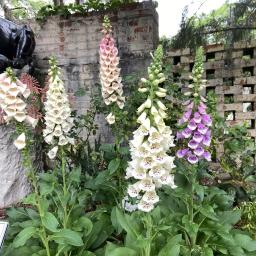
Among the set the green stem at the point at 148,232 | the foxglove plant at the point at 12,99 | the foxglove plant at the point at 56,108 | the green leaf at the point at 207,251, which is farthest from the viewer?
the foxglove plant at the point at 56,108

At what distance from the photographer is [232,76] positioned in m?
4.82

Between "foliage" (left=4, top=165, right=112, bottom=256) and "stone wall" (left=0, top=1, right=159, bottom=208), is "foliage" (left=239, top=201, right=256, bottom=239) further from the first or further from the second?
"stone wall" (left=0, top=1, right=159, bottom=208)

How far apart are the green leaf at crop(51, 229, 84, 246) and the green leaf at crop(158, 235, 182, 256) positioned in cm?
51

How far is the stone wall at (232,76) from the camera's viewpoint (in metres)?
4.70

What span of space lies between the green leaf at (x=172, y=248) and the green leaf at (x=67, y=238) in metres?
0.51

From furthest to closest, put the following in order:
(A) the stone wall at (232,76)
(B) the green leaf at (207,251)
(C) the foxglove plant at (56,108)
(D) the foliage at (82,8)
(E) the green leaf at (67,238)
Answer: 1. (D) the foliage at (82,8)
2. (A) the stone wall at (232,76)
3. (C) the foxglove plant at (56,108)
4. (B) the green leaf at (207,251)
5. (E) the green leaf at (67,238)

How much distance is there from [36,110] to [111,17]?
6.80 feet

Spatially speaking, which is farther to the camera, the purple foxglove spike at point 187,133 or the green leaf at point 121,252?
the purple foxglove spike at point 187,133

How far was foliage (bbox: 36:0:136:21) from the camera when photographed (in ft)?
17.4

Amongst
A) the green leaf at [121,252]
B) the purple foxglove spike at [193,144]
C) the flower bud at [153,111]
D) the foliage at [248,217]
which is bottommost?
the foliage at [248,217]

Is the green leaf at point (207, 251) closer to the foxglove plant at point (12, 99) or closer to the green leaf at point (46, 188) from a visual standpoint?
the green leaf at point (46, 188)

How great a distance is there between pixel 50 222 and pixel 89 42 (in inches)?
141

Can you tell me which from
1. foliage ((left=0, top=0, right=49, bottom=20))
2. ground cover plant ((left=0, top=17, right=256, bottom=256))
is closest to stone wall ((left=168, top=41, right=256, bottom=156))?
ground cover plant ((left=0, top=17, right=256, bottom=256))

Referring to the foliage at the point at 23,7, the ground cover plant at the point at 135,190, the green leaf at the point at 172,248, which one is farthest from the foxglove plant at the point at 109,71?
the foliage at the point at 23,7
